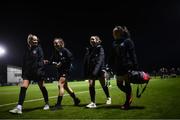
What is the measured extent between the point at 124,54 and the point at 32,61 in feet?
8.48

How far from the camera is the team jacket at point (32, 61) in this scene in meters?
9.15

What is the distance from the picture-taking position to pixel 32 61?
9.20m

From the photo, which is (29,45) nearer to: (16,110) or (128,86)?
(16,110)

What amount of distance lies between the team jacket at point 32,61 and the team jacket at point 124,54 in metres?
2.16

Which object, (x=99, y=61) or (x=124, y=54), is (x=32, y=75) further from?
(x=124, y=54)

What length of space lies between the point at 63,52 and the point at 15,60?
7749cm

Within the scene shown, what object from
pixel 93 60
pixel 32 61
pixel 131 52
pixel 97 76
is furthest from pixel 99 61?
pixel 32 61

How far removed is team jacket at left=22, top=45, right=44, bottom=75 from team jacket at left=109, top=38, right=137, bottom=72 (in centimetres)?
216

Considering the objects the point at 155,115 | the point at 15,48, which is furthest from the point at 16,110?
the point at 15,48

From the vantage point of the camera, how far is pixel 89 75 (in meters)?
9.51

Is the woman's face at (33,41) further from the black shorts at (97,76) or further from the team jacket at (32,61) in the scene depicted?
the black shorts at (97,76)

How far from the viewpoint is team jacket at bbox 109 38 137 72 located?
8.51 m

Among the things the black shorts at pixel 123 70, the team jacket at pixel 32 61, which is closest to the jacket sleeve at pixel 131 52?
the black shorts at pixel 123 70

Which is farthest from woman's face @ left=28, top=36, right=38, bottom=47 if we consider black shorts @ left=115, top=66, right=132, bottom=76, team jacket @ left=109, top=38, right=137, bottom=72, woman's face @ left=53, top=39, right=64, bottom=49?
black shorts @ left=115, top=66, right=132, bottom=76
